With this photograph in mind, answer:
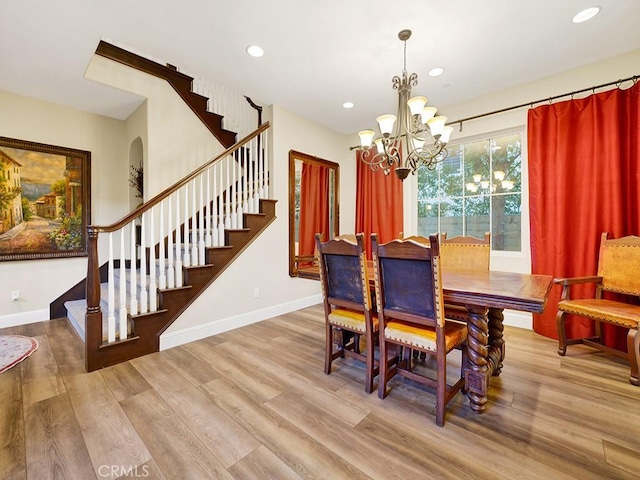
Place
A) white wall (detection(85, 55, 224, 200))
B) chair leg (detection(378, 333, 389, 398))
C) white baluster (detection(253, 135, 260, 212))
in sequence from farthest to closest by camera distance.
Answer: white baluster (detection(253, 135, 260, 212)) → white wall (detection(85, 55, 224, 200)) → chair leg (detection(378, 333, 389, 398))

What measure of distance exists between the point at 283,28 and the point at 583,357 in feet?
12.9

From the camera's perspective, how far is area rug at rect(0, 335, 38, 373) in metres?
2.35

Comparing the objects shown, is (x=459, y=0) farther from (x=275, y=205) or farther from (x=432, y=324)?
(x=275, y=205)

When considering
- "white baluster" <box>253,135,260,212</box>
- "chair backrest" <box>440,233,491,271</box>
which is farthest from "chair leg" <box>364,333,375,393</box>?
"white baluster" <box>253,135,260,212</box>

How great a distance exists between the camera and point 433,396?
75.5 inches

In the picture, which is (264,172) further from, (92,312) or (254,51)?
(92,312)

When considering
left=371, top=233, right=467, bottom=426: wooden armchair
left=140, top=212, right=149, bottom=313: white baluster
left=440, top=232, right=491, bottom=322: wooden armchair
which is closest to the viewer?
left=371, top=233, right=467, bottom=426: wooden armchair

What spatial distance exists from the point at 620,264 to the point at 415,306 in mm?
2274

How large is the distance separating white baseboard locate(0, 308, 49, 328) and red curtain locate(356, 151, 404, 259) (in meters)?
4.24

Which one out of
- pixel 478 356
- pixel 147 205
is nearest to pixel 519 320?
pixel 478 356

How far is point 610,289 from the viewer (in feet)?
8.26

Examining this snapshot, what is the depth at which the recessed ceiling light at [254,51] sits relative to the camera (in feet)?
8.51

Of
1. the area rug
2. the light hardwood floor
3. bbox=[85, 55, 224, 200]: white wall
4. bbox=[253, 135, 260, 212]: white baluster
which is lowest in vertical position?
the light hardwood floor

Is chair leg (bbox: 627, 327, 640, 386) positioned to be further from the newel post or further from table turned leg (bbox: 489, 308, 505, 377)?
the newel post
